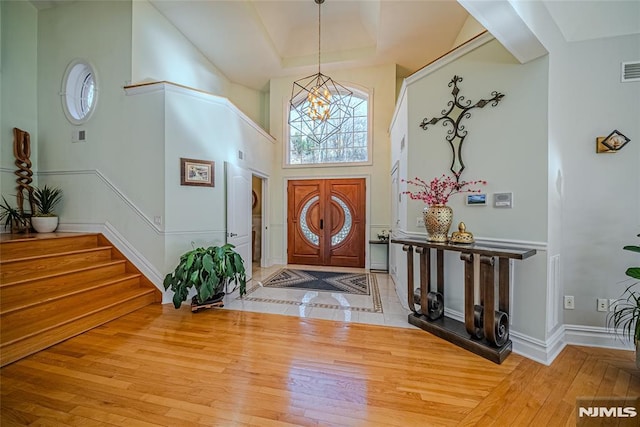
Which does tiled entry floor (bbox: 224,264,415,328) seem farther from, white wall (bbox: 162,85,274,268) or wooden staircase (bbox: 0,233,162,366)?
wooden staircase (bbox: 0,233,162,366)

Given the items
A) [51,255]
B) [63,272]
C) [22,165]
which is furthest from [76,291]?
[22,165]

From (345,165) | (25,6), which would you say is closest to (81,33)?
(25,6)

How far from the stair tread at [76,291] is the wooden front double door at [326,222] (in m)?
3.28

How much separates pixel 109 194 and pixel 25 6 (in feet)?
11.0

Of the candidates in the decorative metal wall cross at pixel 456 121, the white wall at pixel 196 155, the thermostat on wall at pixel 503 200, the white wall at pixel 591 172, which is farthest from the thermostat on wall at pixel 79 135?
the white wall at pixel 591 172

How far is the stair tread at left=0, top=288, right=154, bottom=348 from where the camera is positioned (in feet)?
6.68

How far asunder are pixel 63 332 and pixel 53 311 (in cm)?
30

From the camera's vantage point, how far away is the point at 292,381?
179 centimetres

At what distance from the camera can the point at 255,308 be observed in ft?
10.4

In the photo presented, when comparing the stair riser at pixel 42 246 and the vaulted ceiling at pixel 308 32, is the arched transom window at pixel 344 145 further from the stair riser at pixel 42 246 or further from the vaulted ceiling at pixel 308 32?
the stair riser at pixel 42 246

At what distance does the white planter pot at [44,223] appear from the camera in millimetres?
3486

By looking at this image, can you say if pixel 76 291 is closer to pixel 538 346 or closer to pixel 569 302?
pixel 538 346

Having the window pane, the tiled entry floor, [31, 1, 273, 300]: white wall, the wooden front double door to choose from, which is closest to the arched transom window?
the window pane

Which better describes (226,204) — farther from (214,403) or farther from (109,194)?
(214,403)
